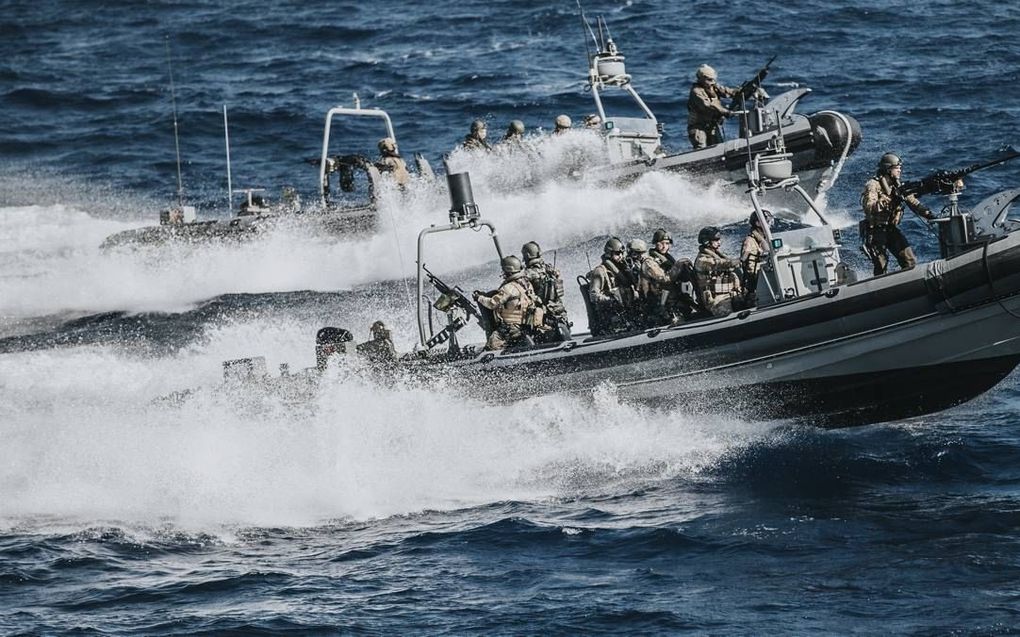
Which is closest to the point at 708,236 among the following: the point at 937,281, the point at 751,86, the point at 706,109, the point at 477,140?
the point at 937,281

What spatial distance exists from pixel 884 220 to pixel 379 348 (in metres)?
5.27

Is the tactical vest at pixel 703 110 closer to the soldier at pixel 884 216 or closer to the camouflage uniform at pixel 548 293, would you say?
the camouflage uniform at pixel 548 293

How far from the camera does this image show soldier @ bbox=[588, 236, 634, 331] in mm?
15305

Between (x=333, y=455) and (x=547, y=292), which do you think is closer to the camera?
(x=333, y=455)

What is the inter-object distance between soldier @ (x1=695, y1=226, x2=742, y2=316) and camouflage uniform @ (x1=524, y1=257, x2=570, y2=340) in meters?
1.54

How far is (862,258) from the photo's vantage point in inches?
762

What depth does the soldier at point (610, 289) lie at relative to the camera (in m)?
15.3

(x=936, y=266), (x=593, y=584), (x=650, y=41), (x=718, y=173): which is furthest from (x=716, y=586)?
(x=650, y=41)

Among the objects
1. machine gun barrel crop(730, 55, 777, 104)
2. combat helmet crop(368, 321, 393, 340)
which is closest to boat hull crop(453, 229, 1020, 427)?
combat helmet crop(368, 321, 393, 340)

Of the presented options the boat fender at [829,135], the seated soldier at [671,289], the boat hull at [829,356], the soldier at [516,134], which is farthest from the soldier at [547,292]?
the soldier at [516,134]

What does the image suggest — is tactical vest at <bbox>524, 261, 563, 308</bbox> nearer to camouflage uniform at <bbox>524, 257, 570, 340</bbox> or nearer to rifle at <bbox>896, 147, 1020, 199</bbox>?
camouflage uniform at <bbox>524, 257, 570, 340</bbox>

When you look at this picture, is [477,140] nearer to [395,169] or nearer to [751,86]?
[395,169]

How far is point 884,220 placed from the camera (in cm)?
1463

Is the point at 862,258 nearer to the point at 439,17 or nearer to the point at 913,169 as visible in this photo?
the point at 913,169
